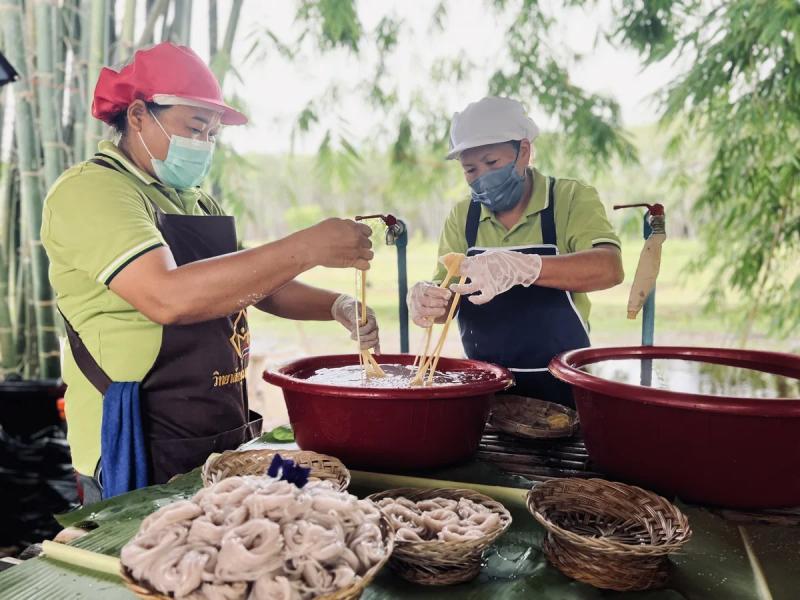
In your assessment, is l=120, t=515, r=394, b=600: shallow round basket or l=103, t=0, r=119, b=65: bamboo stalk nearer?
l=120, t=515, r=394, b=600: shallow round basket

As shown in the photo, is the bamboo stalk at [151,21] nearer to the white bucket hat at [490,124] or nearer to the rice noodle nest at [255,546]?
the white bucket hat at [490,124]

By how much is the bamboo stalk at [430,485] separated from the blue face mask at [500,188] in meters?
1.45

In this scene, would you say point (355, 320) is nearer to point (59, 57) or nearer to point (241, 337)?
point (241, 337)

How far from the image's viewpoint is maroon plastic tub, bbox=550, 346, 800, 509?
4.25ft

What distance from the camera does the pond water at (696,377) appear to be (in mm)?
1504

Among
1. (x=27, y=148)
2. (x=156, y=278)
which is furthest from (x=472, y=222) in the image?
(x=27, y=148)

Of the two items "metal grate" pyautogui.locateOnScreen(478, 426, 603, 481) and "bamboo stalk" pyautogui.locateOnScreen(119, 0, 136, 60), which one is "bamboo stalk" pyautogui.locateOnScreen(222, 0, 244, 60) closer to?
"bamboo stalk" pyautogui.locateOnScreen(119, 0, 136, 60)

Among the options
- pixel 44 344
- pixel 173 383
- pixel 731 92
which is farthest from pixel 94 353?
pixel 731 92

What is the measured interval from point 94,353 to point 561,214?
1.87 metres

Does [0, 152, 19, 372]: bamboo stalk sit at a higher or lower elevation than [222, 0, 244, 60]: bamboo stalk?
lower

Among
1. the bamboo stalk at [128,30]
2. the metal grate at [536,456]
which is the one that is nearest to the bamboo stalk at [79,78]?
the bamboo stalk at [128,30]

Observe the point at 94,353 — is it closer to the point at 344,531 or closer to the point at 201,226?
the point at 201,226

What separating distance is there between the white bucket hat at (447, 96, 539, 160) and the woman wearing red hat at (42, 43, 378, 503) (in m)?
0.94

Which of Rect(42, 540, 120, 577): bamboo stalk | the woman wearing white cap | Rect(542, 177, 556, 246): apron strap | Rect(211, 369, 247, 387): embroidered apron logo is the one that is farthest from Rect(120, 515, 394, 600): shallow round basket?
Rect(542, 177, 556, 246): apron strap
